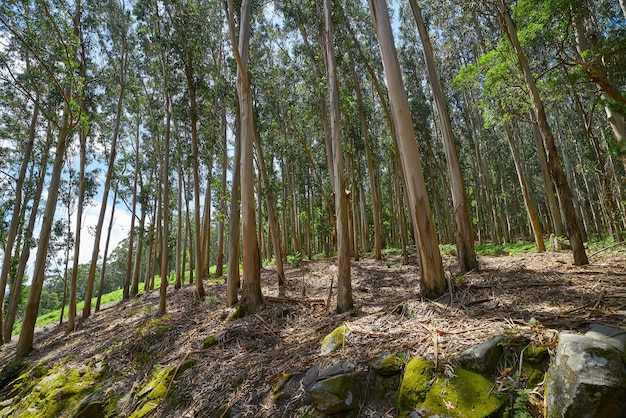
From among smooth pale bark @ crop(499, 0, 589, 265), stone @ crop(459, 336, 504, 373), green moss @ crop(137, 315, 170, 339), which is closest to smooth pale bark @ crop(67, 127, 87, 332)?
green moss @ crop(137, 315, 170, 339)

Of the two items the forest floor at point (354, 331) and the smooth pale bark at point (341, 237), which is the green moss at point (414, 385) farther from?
the smooth pale bark at point (341, 237)

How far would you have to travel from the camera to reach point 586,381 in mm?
1932

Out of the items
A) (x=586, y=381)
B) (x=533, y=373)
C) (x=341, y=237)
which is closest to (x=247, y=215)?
(x=341, y=237)

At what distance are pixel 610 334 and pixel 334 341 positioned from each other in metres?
2.50

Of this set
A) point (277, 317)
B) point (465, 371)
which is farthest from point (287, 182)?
point (465, 371)

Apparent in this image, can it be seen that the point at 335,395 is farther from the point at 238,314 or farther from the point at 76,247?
the point at 76,247

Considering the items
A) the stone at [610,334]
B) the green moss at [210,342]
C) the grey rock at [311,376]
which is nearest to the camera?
the stone at [610,334]

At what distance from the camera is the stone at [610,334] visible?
213 cm

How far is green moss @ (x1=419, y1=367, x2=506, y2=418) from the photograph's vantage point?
7.11 feet

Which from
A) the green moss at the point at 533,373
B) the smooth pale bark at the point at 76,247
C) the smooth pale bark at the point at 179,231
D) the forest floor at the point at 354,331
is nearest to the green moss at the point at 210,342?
the forest floor at the point at 354,331

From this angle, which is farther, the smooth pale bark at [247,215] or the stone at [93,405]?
the smooth pale bark at [247,215]

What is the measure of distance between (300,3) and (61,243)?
55.1ft

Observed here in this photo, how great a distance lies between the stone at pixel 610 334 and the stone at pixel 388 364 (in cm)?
145

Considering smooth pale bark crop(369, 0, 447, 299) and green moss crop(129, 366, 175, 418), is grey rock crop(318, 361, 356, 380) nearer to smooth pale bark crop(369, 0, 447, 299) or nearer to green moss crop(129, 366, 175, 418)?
smooth pale bark crop(369, 0, 447, 299)
